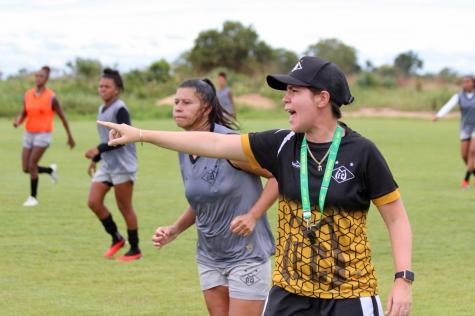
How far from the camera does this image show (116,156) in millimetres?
10617

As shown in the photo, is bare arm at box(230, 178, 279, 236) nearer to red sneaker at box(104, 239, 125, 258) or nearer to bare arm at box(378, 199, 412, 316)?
bare arm at box(378, 199, 412, 316)

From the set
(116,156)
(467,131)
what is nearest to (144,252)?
(116,156)

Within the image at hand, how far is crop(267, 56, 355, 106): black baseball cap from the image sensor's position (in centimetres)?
458

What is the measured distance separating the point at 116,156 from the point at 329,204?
635cm

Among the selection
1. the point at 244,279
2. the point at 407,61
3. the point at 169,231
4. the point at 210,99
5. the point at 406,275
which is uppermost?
the point at 210,99

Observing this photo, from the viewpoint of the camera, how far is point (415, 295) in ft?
29.4

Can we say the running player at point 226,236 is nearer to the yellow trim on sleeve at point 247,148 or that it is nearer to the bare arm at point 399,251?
the yellow trim on sleeve at point 247,148

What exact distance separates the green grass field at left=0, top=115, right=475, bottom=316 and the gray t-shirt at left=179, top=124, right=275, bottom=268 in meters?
2.43

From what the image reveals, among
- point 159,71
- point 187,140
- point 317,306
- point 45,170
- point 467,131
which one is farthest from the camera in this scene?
point 159,71

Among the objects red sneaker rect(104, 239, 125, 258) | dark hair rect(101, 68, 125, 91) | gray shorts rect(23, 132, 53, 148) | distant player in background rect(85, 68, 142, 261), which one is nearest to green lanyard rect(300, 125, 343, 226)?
distant player in background rect(85, 68, 142, 261)

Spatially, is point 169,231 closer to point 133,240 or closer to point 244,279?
point 244,279

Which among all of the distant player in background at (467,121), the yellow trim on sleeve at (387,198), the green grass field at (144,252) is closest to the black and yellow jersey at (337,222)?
the yellow trim on sleeve at (387,198)

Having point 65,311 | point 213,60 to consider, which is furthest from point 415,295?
point 213,60

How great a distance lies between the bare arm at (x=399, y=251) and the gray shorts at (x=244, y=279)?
1.51 meters
